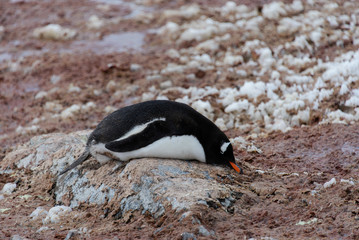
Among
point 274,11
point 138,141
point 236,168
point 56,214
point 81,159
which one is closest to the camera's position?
point 56,214

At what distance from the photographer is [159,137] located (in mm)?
4285

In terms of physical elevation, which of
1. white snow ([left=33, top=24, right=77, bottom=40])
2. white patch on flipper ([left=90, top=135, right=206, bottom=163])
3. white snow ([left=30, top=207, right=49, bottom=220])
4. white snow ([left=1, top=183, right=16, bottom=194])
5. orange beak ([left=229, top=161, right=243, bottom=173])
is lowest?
white snow ([left=33, top=24, right=77, bottom=40])

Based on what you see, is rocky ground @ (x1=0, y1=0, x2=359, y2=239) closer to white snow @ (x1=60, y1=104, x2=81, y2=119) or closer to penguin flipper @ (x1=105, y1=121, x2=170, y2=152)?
white snow @ (x1=60, y1=104, x2=81, y2=119)

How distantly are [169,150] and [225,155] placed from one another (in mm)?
545

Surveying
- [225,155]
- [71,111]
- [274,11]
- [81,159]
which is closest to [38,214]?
[81,159]

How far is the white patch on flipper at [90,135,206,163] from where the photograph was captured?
168 inches

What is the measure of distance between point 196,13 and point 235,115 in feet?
15.6

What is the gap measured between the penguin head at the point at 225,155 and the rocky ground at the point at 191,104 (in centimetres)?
12

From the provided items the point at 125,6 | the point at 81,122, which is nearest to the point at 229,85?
the point at 81,122

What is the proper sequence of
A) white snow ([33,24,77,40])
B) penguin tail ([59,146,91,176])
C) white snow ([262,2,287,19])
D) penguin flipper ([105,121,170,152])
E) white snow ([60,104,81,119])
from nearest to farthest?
penguin flipper ([105,121,170,152]) → penguin tail ([59,146,91,176]) → white snow ([60,104,81,119]) → white snow ([262,2,287,19]) → white snow ([33,24,77,40])

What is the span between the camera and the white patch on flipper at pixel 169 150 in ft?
14.0

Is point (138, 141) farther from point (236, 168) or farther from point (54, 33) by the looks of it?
point (54, 33)

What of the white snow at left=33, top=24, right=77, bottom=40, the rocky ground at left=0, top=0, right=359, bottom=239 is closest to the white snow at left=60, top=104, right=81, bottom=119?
the rocky ground at left=0, top=0, right=359, bottom=239

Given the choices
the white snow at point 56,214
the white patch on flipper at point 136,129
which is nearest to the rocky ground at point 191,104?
the white snow at point 56,214
